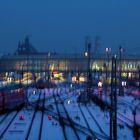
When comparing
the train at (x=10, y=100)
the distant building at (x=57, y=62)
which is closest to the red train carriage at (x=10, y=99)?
the train at (x=10, y=100)

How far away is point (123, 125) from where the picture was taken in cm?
2083

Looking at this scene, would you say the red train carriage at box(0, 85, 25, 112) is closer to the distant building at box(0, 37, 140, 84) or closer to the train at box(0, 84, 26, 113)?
the train at box(0, 84, 26, 113)

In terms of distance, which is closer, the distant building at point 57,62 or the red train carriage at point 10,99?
the red train carriage at point 10,99

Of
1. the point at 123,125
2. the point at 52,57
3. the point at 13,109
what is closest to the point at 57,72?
the point at 52,57

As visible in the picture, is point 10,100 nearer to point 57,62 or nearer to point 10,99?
point 10,99

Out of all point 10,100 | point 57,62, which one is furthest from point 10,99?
point 57,62

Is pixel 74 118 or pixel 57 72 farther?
pixel 57 72

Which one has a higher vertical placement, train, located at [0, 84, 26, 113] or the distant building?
the distant building

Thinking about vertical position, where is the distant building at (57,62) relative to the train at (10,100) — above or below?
above

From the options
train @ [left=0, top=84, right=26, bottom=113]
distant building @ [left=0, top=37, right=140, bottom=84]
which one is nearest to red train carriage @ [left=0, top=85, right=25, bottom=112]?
train @ [left=0, top=84, right=26, bottom=113]

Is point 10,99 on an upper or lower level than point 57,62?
lower

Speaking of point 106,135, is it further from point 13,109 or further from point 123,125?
point 13,109

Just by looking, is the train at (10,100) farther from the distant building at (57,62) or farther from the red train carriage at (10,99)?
the distant building at (57,62)

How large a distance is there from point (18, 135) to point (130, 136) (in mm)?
3435
